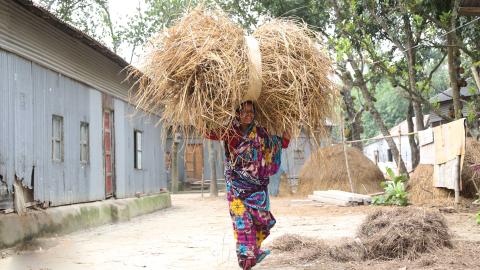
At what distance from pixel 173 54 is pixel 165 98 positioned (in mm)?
393

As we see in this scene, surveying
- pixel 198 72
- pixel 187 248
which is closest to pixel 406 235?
pixel 198 72

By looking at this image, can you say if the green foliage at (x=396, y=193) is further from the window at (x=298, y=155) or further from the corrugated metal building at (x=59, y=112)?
the corrugated metal building at (x=59, y=112)

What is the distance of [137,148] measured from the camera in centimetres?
1409

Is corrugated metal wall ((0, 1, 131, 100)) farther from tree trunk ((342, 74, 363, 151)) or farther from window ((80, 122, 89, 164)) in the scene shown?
tree trunk ((342, 74, 363, 151))

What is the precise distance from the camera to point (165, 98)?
4516mm

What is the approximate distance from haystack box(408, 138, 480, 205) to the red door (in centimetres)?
677

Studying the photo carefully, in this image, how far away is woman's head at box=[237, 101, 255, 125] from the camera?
4465 millimetres

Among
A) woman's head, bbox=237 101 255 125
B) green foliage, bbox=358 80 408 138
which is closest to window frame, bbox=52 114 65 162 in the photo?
woman's head, bbox=237 101 255 125

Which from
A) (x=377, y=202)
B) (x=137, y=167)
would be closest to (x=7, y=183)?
(x=137, y=167)

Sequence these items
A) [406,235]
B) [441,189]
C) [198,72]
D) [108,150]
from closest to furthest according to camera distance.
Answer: [198,72] → [406,235] → [441,189] → [108,150]

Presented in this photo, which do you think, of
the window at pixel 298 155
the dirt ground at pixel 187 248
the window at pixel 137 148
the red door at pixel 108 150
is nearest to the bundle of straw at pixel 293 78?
the window at pixel 298 155

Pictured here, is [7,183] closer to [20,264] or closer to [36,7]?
[20,264]

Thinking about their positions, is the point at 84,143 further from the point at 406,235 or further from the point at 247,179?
the point at 406,235

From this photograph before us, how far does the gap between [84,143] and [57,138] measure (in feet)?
4.13
